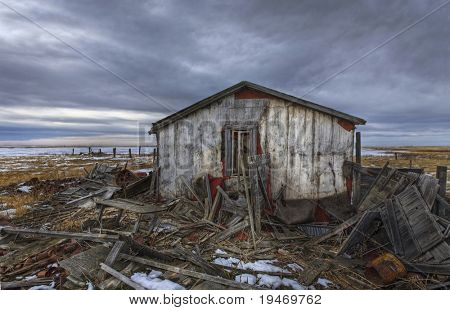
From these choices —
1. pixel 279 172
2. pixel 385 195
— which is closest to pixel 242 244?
pixel 279 172

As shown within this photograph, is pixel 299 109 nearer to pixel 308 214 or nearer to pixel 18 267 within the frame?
pixel 308 214

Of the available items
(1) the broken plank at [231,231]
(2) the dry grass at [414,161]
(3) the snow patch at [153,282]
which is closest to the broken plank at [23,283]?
(3) the snow patch at [153,282]

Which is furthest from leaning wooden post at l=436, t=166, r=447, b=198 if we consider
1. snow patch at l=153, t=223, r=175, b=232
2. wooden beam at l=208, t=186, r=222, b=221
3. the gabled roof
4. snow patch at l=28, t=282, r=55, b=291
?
snow patch at l=28, t=282, r=55, b=291

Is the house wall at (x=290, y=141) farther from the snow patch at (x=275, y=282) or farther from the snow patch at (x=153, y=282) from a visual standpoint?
the snow patch at (x=153, y=282)

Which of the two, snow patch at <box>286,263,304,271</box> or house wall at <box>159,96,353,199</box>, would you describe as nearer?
snow patch at <box>286,263,304,271</box>

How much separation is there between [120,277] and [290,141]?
7.01 meters

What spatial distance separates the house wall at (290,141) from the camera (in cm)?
946

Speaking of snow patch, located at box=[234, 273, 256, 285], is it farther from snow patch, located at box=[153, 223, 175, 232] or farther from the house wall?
Answer: the house wall

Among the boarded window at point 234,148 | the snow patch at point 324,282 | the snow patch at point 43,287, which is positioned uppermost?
the boarded window at point 234,148

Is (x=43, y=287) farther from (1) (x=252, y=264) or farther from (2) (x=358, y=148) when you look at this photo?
(2) (x=358, y=148)

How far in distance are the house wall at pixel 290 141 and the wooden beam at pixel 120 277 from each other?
18.1 feet

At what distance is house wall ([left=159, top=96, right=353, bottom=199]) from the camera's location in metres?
9.46

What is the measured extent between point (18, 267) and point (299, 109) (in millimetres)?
9134

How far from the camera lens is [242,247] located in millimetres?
6922
